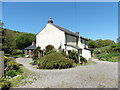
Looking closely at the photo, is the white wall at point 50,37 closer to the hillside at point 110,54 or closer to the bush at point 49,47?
the bush at point 49,47

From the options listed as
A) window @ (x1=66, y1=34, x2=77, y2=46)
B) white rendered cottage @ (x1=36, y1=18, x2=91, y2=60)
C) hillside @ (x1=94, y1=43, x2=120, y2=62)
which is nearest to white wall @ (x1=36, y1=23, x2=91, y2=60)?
white rendered cottage @ (x1=36, y1=18, x2=91, y2=60)

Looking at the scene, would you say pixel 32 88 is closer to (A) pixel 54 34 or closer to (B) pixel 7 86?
(B) pixel 7 86

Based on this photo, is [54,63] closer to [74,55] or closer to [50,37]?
[74,55]

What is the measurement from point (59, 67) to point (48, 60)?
1681mm

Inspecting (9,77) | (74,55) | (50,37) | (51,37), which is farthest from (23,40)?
(9,77)

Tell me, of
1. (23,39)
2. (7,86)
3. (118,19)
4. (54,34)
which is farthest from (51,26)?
(23,39)

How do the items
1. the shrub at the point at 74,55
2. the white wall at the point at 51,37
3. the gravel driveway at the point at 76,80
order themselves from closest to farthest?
1. the gravel driveway at the point at 76,80
2. the shrub at the point at 74,55
3. the white wall at the point at 51,37

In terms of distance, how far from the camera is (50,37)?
19.5m

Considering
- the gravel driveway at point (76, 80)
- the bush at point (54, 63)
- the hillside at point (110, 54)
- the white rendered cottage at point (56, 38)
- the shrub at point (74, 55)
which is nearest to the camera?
the gravel driveway at point (76, 80)

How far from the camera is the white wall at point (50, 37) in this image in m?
18.3

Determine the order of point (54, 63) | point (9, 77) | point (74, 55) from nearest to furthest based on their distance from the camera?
point (9, 77)
point (54, 63)
point (74, 55)

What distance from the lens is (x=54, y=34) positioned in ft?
62.5

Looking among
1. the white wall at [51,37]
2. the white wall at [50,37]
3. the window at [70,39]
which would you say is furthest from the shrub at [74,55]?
the window at [70,39]

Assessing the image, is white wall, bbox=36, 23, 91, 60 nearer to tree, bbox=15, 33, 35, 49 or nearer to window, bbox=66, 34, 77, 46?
window, bbox=66, 34, 77, 46
